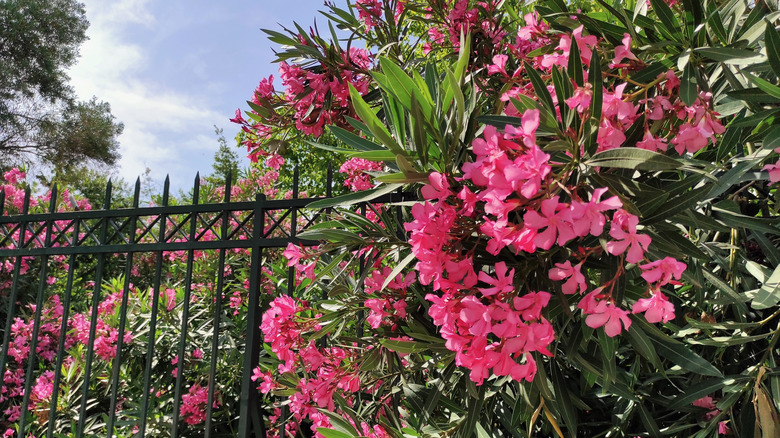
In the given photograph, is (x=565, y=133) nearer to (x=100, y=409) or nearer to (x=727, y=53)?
(x=727, y=53)

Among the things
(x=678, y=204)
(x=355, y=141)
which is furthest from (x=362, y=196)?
(x=678, y=204)

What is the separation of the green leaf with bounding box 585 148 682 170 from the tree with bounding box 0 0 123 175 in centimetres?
2121

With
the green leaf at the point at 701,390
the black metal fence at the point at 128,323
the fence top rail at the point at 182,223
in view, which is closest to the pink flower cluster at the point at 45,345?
the black metal fence at the point at 128,323

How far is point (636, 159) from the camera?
0.94m

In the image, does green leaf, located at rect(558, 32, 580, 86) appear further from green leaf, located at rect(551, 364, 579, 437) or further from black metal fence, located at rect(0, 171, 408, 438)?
black metal fence, located at rect(0, 171, 408, 438)

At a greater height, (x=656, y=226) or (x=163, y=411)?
(x=656, y=226)

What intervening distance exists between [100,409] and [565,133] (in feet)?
13.1

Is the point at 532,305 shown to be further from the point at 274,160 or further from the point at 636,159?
the point at 274,160

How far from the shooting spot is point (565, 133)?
1.07 meters

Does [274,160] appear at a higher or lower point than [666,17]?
higher

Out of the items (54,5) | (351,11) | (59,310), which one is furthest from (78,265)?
(54,5)

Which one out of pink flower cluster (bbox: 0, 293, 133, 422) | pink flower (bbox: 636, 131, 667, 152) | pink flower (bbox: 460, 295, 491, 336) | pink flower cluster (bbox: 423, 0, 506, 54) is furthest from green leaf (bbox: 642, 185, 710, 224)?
pink flower cluster (bbox: 0, 293, 133, 422)

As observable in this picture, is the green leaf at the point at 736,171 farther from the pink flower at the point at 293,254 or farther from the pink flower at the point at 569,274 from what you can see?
the pink flower at the point at 293,254

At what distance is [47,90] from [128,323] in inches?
743
